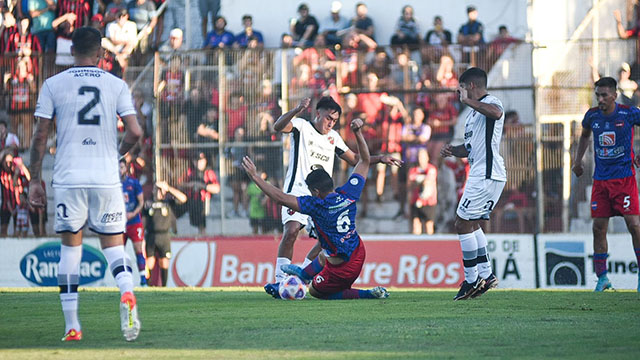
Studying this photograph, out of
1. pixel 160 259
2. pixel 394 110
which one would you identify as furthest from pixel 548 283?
pixel 160 259

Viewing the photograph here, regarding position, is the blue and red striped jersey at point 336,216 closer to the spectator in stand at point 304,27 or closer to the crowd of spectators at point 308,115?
the crowd of spectators at point 308,115

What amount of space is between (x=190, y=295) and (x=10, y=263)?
936 centimetres

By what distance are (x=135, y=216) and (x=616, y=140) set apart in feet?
31.3

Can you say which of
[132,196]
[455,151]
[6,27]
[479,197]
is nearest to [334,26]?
[132,196]

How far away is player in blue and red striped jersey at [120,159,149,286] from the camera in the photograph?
1934cm

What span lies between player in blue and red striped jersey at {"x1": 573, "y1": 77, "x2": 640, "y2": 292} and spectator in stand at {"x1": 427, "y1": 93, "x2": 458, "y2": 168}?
7150mm

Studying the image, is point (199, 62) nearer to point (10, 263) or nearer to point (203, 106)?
point (203, 106)

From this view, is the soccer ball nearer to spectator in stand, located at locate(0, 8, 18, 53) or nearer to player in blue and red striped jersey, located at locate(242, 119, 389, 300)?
player in blue and red striped jersey, located at locate(242, 119, 389, 300)

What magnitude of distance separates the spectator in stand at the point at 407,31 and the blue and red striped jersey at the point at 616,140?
9888mm

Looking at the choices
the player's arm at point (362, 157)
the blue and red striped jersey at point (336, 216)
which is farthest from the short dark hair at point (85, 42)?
the player's arm at point (362, 157)

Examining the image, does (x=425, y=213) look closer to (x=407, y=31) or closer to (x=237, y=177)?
(x=237, y=177)

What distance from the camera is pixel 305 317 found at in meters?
9.79

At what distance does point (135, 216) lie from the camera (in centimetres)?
1944

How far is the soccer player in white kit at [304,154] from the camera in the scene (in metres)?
13.1
